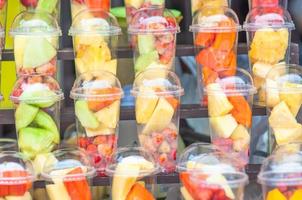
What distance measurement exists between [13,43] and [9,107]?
164mm

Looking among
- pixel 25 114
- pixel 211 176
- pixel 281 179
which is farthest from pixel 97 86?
pixel 281 179

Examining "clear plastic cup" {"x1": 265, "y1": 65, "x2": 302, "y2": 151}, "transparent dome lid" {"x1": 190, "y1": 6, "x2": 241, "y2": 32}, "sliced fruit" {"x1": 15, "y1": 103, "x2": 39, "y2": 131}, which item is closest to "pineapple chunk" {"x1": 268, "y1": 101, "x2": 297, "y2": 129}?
"clear plastic cup" {"x1": 265, "y1": 65, "x2": 302, "y2": 151}

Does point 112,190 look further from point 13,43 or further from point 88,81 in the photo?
point 13,43

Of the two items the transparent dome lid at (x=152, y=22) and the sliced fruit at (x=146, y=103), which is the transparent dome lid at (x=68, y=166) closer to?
the sliced fruit at (x=146, y=103)

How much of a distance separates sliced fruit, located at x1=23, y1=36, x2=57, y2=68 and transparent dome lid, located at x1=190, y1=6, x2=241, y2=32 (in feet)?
1.19

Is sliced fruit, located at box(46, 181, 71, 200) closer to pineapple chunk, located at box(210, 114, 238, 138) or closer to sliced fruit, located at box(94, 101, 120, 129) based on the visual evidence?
sliced fruit, located at box(94, 101, 120, 129)

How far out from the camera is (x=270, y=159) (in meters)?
1.66

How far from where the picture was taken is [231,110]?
71.6 inches

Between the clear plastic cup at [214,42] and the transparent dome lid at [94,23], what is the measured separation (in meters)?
Result: 0.20

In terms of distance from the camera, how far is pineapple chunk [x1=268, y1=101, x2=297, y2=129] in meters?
1.83

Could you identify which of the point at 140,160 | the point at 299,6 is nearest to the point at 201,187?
the point at 140,160

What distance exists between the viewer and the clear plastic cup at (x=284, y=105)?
1.83 m

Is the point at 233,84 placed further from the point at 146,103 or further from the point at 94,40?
the point at 94,40

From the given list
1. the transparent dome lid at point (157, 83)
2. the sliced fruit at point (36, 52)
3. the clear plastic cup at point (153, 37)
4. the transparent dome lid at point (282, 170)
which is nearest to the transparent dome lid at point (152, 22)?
the clear plastic cup at point (153, 37)
